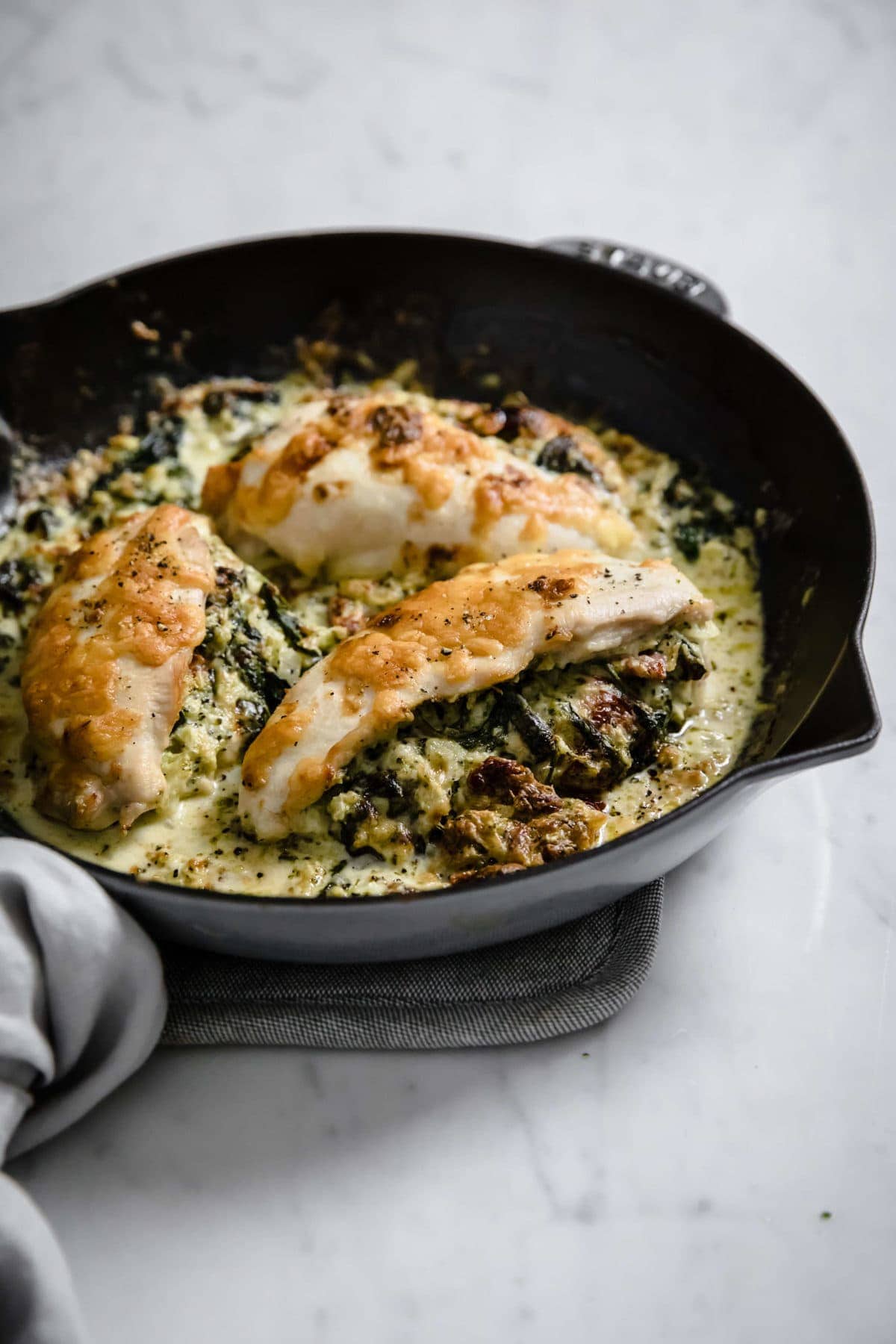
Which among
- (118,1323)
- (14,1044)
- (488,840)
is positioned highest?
(488,840)

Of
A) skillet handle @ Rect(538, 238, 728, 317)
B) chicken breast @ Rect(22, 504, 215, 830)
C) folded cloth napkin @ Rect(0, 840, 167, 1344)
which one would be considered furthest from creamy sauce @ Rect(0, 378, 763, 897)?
skillet handle @ Rect(538, 238, 728, 317)

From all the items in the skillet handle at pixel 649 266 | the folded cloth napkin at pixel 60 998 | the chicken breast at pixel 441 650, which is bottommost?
the folded cloth napkin at pixel 60 998

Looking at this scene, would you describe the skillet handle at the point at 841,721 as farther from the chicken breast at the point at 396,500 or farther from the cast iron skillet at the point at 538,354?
the chicken breast at the point at 396,500

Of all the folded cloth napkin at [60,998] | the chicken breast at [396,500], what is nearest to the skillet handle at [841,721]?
→ the chicken breast at [396,500]

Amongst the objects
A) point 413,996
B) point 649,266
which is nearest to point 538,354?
point 649,266

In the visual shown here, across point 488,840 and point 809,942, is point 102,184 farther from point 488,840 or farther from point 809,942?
point 809,942

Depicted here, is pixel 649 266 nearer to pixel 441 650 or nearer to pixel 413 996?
pixel 441 650

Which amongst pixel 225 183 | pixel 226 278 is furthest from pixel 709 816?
pixel 225 183
